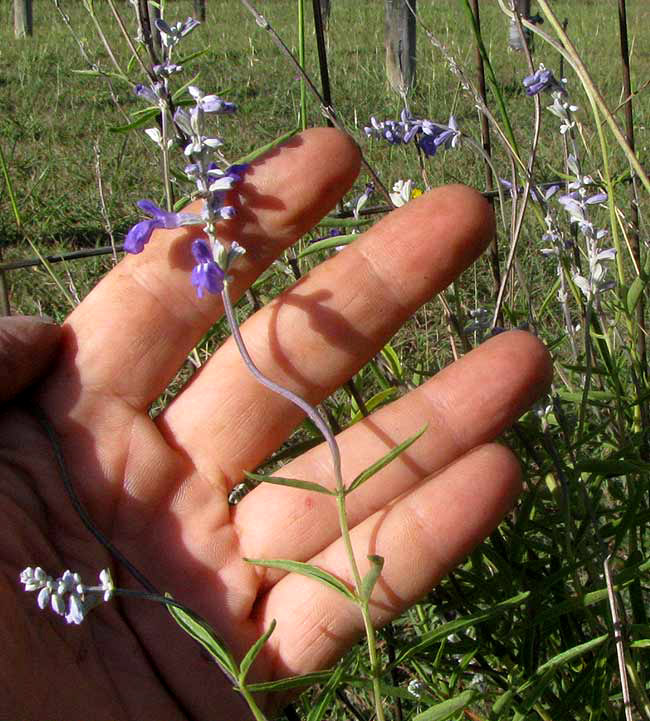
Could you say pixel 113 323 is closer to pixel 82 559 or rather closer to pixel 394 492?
pixel 82 559

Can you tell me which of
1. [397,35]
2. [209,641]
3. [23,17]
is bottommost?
[209,641]

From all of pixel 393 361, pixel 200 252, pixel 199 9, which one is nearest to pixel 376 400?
pixel 393 361

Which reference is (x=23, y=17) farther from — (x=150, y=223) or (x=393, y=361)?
(x=150, y=223)

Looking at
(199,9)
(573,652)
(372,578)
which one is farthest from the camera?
(199,9)

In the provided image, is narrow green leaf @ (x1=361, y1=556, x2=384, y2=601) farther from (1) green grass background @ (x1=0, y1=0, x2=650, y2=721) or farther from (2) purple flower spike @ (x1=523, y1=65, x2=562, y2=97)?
(2) purple flower spike @ (x1=523, y1=65, x2=562, y2=97)

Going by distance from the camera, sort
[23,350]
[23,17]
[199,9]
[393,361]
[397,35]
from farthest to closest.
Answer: [199,9] → [23,17] → [397,35] → [393,361] → [23,350]

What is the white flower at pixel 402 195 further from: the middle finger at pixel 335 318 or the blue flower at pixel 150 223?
the blue flower at pixel 150 223
